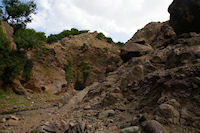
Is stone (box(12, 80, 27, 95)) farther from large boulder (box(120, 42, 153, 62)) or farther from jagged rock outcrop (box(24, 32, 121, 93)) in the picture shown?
large boulder (box(120, 42, 153, 62))

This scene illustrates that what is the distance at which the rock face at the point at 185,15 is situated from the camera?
1127cm

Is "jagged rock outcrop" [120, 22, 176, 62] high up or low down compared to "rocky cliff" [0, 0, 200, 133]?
up

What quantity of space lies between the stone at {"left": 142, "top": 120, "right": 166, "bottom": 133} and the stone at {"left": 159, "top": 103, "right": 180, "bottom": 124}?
576mm

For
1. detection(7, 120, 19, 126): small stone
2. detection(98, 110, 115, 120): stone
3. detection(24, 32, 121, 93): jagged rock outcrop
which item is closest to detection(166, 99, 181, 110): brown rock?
detection(98, 110, 115, 120): stone

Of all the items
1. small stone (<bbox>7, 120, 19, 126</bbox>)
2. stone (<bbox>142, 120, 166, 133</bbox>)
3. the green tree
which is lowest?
small stone (<bbox>7, 120, 19, 126</bbox>)

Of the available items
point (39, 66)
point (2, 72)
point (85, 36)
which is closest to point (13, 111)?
A: point (2, 72)

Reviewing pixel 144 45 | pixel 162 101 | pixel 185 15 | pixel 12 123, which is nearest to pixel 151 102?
pixel 162 101

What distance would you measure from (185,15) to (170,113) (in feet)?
32.5

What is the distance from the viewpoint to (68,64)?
32969 millimetres

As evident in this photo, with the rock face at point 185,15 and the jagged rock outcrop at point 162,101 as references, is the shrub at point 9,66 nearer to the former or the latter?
the jagged rock outcrop at point 162,101

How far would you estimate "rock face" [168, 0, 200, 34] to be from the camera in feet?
37.0

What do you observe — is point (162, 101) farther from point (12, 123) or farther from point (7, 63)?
point (7, 63)

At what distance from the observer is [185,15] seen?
11938mm

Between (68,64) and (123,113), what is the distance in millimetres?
27083
